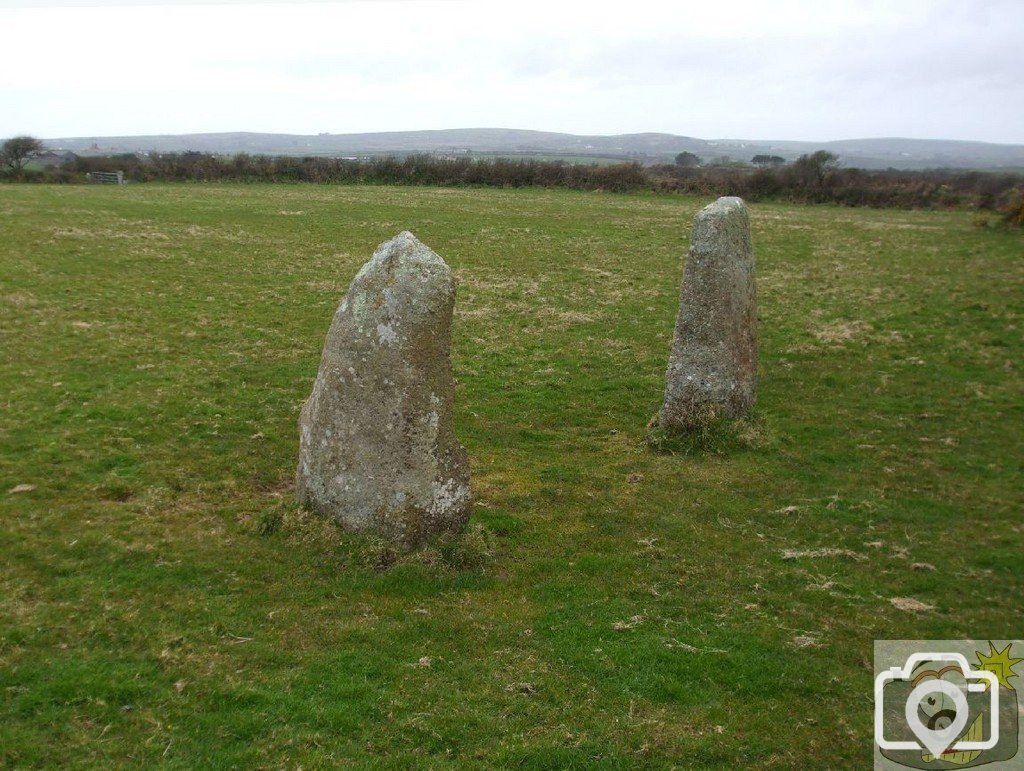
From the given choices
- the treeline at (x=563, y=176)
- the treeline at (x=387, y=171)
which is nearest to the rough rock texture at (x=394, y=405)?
the treeline at (x=563, y=176)

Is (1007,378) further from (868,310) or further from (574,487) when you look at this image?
(574,487)

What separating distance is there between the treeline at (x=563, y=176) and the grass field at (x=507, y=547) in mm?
35949

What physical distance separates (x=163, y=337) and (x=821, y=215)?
40144 millimetres

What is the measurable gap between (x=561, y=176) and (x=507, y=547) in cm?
5499

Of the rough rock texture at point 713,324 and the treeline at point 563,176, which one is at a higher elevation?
the treeline at point 563,176

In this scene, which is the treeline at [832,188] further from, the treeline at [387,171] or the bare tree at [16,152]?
the bare tree at [16,152]

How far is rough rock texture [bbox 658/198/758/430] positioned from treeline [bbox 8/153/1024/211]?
44.6 metres

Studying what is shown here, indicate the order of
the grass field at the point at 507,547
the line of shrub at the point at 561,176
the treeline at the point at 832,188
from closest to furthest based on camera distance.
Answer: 1. the grass field at the point at 507,547
2. the treeline at the point at 832,188
3. the line of shrub at the point at 561,176

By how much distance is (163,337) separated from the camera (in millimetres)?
17672

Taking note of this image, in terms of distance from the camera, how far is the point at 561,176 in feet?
201

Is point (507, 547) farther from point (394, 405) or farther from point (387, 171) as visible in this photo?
point (387, 171)

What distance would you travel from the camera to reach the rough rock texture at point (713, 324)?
13016mm

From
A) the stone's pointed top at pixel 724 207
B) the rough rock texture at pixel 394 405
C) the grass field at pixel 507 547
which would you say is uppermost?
the stone's pointed top at pixel 724 207

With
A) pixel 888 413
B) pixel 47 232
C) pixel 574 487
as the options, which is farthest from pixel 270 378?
pixel 47 232
